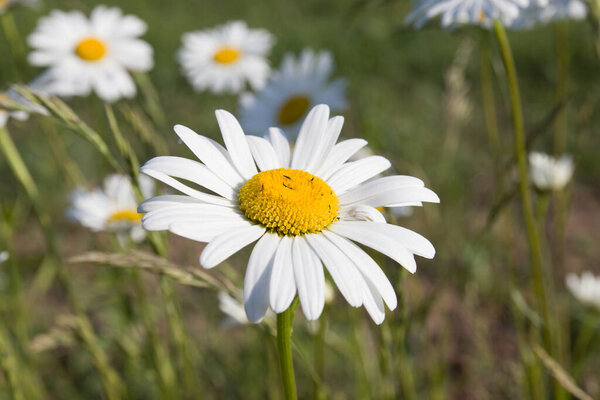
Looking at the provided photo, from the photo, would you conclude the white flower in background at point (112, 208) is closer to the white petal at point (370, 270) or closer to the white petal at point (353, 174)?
the white petal at point (353, 174)

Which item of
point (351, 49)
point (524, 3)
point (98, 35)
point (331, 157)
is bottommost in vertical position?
point (331, 157)

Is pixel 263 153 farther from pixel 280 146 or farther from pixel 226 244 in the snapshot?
pixel 226 244

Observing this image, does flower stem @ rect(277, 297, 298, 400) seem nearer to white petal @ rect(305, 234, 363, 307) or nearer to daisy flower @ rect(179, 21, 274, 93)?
white petal @ rect(305, 234, 363, 307)

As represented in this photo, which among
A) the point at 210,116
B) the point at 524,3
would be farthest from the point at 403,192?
the point at 210,116

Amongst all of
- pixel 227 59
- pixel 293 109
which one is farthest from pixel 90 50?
pixel 293 109

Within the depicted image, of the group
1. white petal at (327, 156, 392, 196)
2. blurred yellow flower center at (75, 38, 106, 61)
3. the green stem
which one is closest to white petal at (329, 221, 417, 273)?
white petal at (327, 156, 392, 196)

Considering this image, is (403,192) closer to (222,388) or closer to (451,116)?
(451,116)
